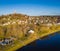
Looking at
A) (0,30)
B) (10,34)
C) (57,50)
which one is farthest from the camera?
(0,30)

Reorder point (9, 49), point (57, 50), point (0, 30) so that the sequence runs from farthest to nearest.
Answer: point (0, 30) < point (9, 49) < point (57, 50)

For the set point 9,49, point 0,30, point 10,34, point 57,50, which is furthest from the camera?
point 0,30

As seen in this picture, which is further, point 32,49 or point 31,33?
point 31,33

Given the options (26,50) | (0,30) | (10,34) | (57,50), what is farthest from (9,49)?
(0,30)

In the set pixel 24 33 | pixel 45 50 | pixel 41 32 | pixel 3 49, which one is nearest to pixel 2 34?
pixel 24 33

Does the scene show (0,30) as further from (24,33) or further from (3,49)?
(3,49)

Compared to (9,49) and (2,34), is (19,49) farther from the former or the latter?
(2,34)

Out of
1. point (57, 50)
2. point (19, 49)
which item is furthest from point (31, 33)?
point (57, 50)

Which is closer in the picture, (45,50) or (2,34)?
(45,50)

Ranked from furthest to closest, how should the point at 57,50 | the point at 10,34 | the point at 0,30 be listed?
the point at 0,30, the point at 10,34, the point at 57,50
